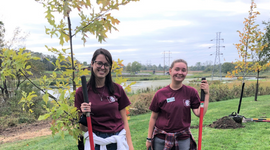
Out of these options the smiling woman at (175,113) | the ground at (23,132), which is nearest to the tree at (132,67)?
the ground at (23,132)

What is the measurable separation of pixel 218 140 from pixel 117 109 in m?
4.41

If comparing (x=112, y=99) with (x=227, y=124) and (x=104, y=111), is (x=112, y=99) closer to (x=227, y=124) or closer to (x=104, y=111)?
(x=104, y=111)

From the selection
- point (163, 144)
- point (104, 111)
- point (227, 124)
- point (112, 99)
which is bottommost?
point (227, 124)

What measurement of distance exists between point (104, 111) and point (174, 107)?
96 centimetres

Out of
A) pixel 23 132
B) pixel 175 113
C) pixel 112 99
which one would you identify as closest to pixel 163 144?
pixel 175 113

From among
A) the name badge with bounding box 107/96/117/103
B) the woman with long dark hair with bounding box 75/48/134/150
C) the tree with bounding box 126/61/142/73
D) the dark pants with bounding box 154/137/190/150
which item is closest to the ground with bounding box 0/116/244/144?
the dark pants with bounding box 154/137/190/150

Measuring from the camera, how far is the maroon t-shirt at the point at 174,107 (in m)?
2.42

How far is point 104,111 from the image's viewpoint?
1967mm

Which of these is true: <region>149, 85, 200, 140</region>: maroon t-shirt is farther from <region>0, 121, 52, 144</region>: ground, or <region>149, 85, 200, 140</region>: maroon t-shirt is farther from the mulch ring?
<region>0, 121, 52, 144</region>: ground

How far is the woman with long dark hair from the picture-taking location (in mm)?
1949

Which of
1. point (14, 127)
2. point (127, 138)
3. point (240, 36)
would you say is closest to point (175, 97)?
A: point (127, 138)

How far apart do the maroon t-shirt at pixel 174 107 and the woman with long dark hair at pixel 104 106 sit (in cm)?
59

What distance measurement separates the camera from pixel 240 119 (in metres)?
6.49

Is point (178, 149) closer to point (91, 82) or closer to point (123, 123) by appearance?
point (123, 123)
